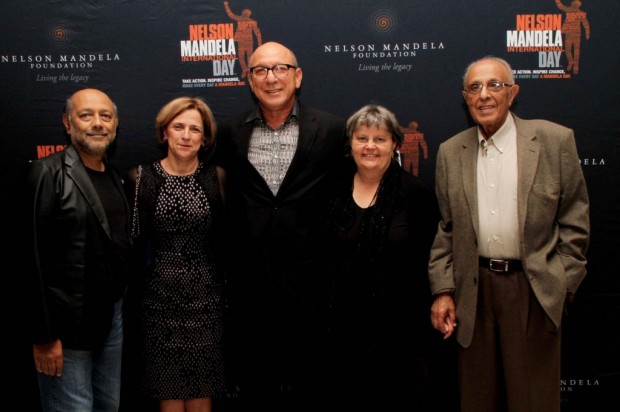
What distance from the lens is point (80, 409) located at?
2.40 meters

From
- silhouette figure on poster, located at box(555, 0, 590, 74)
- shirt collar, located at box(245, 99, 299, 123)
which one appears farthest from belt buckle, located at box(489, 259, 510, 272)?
silhouette figure on poster, located at box(555, 0, 590, 74)

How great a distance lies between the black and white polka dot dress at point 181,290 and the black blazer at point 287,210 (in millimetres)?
167

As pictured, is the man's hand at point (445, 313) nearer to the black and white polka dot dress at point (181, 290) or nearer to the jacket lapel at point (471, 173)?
the jacket lapel at point (471, 173)

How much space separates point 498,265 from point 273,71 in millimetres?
1391

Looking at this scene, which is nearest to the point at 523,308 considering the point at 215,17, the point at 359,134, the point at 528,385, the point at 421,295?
the point at 528,385

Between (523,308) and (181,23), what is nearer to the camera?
(523,308)

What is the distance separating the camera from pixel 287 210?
271 centimetres

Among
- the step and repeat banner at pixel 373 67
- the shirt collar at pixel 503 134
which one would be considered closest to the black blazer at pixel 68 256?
the step and repeat banner at pixel 373 67

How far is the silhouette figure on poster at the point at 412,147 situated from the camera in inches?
130

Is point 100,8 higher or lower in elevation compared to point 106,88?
higher

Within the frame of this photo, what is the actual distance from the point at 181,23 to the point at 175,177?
1.13m

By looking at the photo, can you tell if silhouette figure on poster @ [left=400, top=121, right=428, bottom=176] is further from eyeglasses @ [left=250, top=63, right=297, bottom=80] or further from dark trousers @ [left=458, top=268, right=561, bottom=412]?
dark trousers @ [left=458, top=268, right=561, bottom=412]

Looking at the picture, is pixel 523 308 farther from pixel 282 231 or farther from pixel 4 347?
pixel 4 347

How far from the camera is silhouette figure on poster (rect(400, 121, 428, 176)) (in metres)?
3.30
